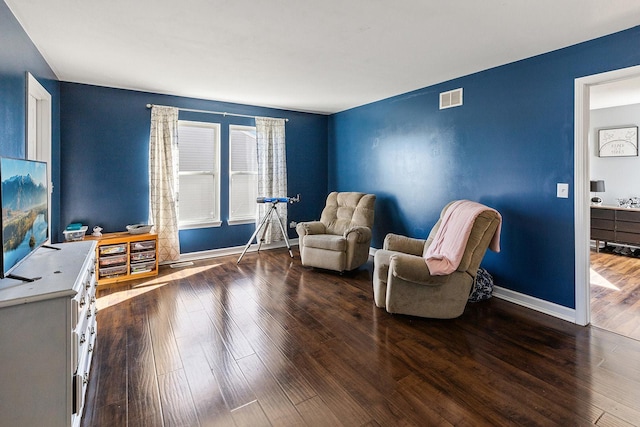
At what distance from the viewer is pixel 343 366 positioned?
2191mm

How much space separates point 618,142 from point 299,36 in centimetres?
580

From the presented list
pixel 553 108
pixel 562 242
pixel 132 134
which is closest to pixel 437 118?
pixel 553 108

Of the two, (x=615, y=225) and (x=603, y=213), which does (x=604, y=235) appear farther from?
(x=603, y=213)

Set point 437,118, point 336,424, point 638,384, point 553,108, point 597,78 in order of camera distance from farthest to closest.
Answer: point 437,118
point 553,108
point 597,78
point 638,384
point 336,424

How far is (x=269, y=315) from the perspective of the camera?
9.80 ft

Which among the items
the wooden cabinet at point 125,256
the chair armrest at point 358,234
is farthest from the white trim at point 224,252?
the chair armrest at point 358,234

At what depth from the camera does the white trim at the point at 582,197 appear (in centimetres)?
277

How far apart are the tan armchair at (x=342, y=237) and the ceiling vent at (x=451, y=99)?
153 cm

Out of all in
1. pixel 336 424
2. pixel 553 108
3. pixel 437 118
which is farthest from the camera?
pixel 437 118

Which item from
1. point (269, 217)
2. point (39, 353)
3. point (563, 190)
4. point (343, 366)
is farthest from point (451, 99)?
point (39, 353)

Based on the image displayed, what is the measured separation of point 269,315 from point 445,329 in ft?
5.11

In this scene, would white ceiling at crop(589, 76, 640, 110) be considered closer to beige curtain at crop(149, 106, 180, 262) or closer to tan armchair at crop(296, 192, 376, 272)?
tan armchair at crop(296, 192, 376, 272)

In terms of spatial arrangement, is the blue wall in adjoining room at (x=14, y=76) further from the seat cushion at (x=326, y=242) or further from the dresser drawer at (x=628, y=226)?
the dresser drawer at (x=628, y=226)

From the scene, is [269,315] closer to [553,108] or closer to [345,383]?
[345,383]
